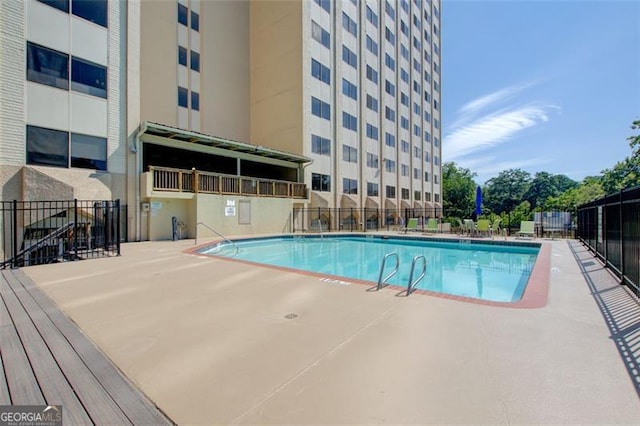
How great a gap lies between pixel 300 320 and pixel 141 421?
2052mm

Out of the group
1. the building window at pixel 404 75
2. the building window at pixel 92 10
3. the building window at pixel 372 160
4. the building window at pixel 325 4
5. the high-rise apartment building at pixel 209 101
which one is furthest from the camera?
the building window at pixel 404 75

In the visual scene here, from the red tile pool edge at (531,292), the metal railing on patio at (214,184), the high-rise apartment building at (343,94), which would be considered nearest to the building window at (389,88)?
the high-rise apartment building at (343,94)

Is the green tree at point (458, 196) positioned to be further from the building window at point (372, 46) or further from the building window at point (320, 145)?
the building window at point (320, 145)

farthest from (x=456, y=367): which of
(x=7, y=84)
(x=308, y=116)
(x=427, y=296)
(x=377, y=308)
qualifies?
(x=308, y=116)

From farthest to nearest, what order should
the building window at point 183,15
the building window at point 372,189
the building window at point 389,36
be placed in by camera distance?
the building window at point 389,36 → the building window at point 372,189 → the building window at point 183,15

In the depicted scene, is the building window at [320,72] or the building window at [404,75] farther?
the building window at [404,75]

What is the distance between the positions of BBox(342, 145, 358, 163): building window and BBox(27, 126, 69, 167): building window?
1885 cm

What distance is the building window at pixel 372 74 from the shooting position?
29.2m

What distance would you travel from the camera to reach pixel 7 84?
10.5 m

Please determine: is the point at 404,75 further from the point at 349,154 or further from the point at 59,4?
the point at 59,4

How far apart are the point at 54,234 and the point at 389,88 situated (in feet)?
107

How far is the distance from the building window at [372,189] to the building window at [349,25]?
559 inches

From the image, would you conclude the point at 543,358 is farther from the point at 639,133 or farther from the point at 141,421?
the point at 639,133

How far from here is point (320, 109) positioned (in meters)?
23.3
